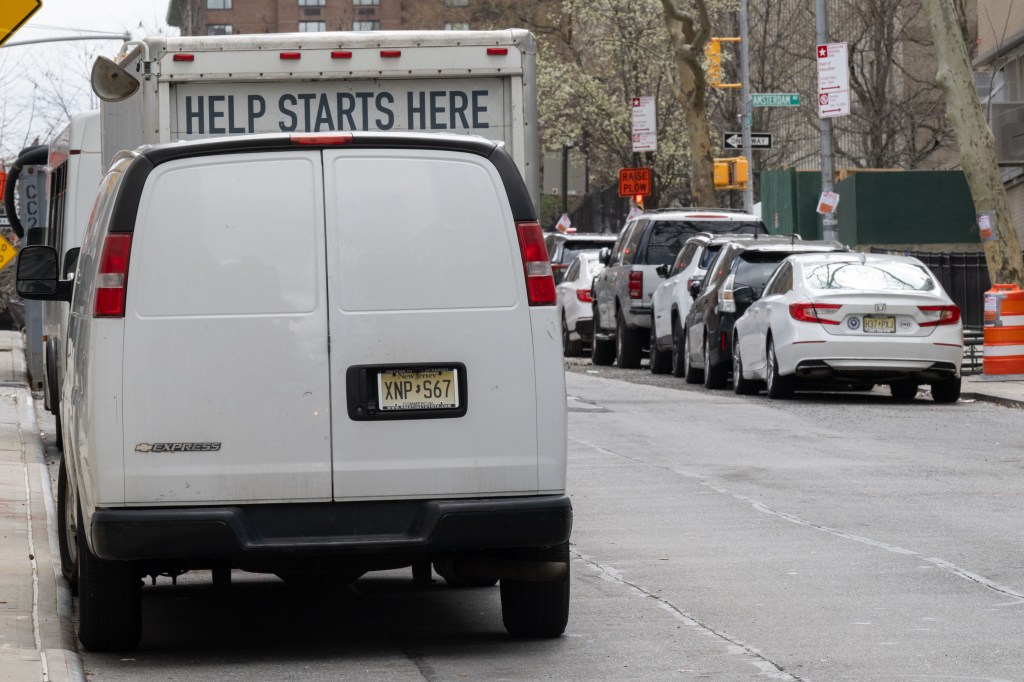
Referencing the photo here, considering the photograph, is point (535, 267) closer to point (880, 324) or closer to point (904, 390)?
point (880, 324)

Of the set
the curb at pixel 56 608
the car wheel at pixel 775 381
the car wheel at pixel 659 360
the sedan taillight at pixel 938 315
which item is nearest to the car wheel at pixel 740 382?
the car wheel at pixel 775 381

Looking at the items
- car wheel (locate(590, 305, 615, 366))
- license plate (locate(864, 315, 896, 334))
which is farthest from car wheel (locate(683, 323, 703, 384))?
license plate (locate(864, 315, 896, 334))

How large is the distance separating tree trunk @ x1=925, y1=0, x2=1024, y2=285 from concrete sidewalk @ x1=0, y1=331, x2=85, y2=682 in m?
15.5

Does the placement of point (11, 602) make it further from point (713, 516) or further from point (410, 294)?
point (713, 516)

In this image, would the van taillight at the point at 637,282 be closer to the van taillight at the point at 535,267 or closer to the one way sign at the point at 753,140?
the one way sign at the point at 753,140

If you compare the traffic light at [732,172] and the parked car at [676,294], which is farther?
the traffic light at [732,172]

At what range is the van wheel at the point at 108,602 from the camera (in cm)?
727

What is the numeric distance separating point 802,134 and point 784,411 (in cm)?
4635

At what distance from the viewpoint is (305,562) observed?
7.23 meters

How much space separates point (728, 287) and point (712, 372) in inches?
49.8

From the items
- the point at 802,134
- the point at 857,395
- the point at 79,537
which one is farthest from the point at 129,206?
the point at 802,134

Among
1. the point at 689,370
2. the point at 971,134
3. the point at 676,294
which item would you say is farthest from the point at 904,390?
the point at 971,134

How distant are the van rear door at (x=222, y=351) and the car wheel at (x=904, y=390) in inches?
568

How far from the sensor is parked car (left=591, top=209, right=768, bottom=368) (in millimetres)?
26875
